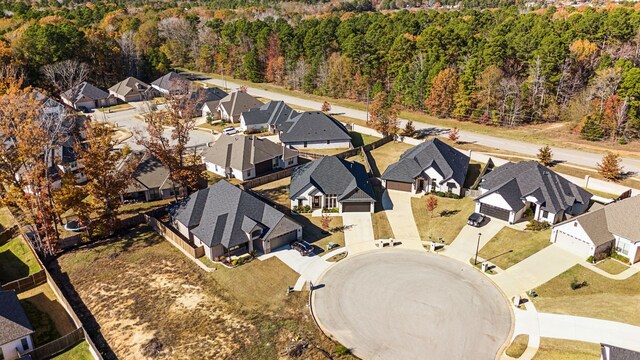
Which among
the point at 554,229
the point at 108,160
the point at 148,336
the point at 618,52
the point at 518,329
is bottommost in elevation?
the point at 148,336

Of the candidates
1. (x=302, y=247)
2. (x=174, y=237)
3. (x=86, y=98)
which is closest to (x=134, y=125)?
(x=86, y=98)

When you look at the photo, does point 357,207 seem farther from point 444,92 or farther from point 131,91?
point 131,91

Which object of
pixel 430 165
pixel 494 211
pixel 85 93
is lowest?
pixel 494 211

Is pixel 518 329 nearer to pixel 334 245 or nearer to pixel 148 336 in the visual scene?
pixel 334 245

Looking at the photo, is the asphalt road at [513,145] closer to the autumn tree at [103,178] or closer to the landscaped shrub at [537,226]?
the landscaped shrub at [537,226]

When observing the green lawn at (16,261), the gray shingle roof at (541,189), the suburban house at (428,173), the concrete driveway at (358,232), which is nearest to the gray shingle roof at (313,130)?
the suburban house at (428,173)

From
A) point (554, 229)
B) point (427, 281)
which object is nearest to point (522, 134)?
point (554, 229)
